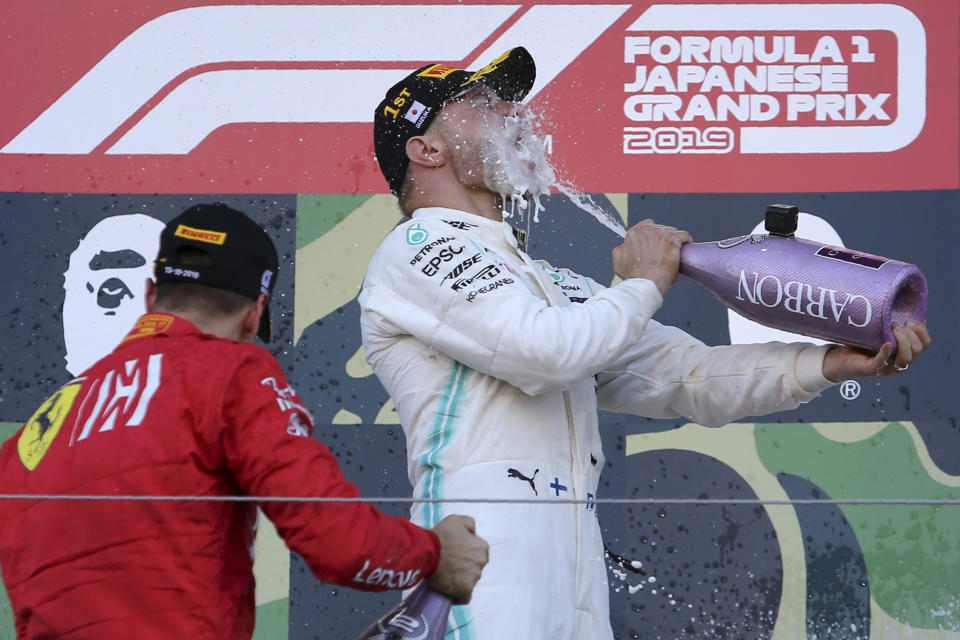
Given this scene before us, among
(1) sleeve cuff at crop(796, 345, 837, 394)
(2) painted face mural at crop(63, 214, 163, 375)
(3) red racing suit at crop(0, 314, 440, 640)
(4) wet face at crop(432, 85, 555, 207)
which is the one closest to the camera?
(3) red racing suit at crop(0, 314, 440, 640)

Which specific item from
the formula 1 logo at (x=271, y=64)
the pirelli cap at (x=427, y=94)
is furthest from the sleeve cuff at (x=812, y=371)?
the formula 1 logo at (x=271, y=64)

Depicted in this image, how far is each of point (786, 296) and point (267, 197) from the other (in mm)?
1481

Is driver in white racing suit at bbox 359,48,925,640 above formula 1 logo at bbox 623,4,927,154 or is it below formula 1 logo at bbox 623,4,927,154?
below

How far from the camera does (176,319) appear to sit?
1645 mm

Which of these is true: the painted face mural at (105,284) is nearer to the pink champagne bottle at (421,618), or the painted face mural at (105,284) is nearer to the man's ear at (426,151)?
the man's ear at (426,151)

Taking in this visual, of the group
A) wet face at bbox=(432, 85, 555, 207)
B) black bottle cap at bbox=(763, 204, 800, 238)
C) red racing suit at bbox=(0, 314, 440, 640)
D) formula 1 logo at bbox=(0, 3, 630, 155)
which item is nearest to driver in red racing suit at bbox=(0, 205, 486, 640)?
red racing suit at bbox=(0, 314, 440, 640)

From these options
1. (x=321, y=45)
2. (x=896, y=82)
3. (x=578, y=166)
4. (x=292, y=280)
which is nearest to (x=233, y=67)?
(x=321, y=45)

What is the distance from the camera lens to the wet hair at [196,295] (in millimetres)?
1670

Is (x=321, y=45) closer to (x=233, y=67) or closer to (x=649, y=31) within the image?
(x=233, y=67)

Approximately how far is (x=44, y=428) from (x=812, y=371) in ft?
3.70

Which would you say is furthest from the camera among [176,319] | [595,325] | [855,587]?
[855,587]

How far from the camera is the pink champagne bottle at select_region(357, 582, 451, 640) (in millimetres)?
1703

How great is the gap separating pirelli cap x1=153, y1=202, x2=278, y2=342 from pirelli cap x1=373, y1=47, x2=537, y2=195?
596 millimetres

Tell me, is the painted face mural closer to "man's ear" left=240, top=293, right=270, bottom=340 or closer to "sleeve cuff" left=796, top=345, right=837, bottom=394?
"man's ear" left=240, top=293, right=270, bottom=340
